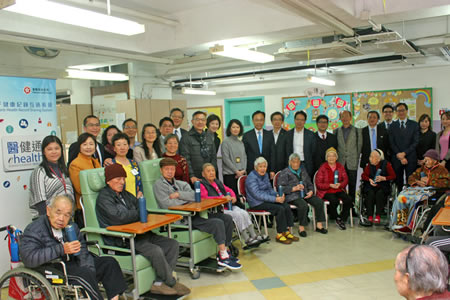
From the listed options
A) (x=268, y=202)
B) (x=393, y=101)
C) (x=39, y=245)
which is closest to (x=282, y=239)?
(x=268, y=202)

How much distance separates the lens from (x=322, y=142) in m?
5.81

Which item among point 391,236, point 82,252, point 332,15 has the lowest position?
point 391,236

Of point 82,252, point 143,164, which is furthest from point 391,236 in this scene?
point 82,252

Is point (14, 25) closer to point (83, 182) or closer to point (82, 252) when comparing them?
point (83, 182)

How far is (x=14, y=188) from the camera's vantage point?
384 centimetres

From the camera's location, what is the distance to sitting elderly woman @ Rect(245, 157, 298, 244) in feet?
15.7

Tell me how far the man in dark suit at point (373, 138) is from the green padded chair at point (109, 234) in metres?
3.94

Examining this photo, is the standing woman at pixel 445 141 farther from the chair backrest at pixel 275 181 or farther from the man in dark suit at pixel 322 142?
the chair backrest at pixel 275 181

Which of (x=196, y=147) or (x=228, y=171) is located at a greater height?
(x=196, y=147)

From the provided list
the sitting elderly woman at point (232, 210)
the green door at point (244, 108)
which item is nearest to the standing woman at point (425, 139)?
the sitting elderly woman at point (232, 210)

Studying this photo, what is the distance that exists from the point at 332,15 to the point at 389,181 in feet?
8.58

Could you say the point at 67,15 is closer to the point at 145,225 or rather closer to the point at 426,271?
the point at 145,225

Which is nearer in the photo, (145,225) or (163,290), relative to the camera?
(145,225)

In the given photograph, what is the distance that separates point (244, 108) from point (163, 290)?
338 inches
